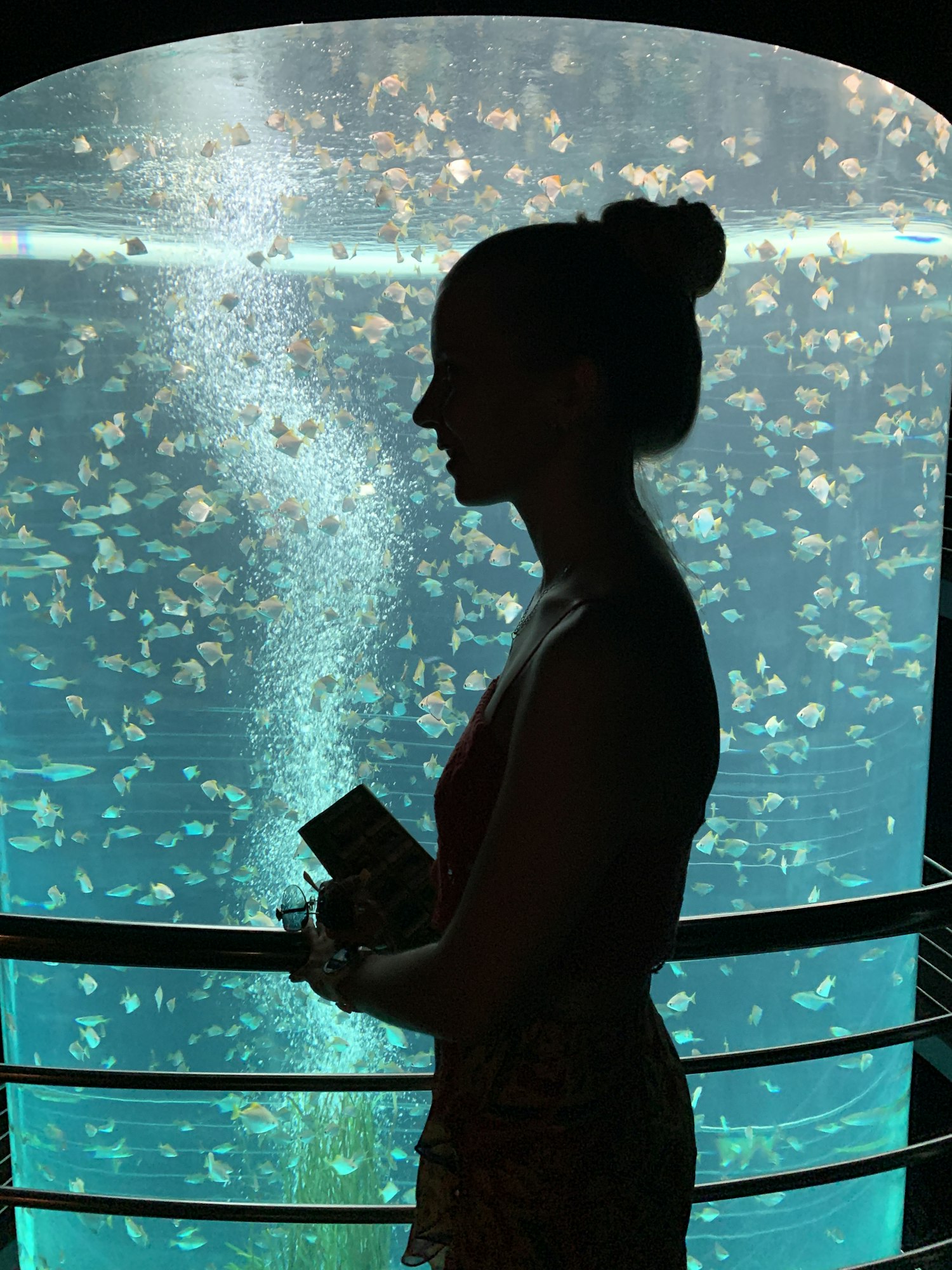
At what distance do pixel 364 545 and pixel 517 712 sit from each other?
365 centimetres

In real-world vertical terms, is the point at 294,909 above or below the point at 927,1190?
above

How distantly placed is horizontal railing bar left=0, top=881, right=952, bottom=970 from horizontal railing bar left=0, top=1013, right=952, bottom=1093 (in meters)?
0.12

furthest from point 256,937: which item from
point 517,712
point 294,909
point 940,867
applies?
point 940,867

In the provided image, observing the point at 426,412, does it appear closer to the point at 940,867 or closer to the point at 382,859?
the point at 382,859

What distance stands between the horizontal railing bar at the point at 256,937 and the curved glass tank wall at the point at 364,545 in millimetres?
2801

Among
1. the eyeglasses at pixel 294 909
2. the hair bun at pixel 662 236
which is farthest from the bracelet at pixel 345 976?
the hair bun at pixel 662 236

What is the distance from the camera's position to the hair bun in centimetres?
75

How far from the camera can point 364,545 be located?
425 centimetres

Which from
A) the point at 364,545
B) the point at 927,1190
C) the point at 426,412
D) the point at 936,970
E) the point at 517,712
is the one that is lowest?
the point at 927,1190

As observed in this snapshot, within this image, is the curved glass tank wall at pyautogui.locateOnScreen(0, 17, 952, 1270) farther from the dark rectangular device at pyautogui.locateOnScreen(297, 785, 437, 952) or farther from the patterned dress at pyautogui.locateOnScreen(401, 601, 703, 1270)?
the patterned dress at pyautogui.locateOnScreen(401, 601, 703, 1270)

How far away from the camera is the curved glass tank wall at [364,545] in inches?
132

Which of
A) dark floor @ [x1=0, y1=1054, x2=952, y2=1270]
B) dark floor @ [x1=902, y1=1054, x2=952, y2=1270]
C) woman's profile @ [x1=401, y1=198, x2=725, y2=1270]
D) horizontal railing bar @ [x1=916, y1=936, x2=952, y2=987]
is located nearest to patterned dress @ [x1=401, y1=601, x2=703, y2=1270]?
woman's profile @ [x1=401, y1=198, x2=725, y2=1270]

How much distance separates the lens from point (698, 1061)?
1130 millimetres

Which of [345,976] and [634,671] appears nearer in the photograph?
[634,671]
